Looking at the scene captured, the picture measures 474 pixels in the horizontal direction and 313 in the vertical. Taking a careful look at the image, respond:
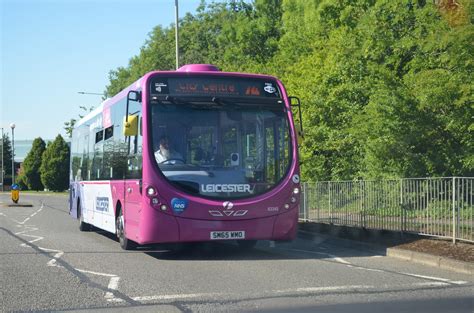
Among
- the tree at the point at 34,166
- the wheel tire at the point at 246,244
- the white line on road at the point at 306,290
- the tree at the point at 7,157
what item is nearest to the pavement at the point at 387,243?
the white line on road at the point at 306,290

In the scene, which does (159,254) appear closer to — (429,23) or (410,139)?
(410,139)

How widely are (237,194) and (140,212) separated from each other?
1.80m

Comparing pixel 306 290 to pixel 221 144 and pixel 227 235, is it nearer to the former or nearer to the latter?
pixel 227 235

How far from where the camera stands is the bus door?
1137 centimetres

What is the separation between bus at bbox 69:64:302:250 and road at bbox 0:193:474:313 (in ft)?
2.25

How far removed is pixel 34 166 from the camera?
8819 cm

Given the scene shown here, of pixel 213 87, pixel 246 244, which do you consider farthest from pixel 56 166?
pixel 213 87

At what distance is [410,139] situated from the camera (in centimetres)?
1809

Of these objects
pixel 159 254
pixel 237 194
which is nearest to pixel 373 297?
pixel 237 194

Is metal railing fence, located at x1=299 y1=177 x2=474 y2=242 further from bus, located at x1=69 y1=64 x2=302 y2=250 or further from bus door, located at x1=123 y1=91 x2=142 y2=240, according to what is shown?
bus door, located at x1=123 y1=91 x2=142 y2=240

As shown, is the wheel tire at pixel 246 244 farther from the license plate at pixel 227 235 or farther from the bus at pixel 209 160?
the license plate at pixel 227 235

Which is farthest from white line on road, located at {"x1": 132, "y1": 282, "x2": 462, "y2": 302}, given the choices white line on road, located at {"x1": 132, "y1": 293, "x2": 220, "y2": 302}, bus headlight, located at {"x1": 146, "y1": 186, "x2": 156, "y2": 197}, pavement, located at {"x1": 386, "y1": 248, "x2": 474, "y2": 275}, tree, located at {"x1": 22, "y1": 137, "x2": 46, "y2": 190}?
tree, located at {"x1": 22, "y1": 137, "x2": 46, "y2": 190}

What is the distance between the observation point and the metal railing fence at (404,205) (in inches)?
475

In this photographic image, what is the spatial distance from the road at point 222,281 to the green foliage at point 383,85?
538cm
